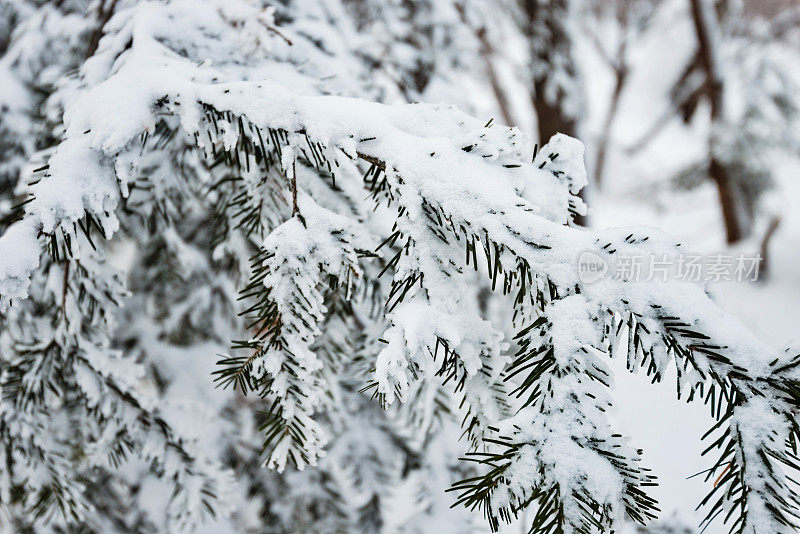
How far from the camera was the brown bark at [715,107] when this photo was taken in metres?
6.20

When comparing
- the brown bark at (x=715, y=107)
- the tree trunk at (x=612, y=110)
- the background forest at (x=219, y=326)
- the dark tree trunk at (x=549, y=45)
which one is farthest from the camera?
the tree trunk at (x=612, y=110)

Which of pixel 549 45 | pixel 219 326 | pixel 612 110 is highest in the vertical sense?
pixel 549 45

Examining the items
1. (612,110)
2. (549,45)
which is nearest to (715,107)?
(549,45)

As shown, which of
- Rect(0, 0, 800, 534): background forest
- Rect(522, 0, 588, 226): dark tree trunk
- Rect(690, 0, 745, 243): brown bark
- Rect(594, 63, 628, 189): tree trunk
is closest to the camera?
Rect(0, 0, 800, 534): background forest

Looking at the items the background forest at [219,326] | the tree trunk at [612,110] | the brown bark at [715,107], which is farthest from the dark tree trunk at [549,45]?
the tree trunk at [612,110]

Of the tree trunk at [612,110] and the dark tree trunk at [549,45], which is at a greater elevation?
the dark tree trunk at [549,45]

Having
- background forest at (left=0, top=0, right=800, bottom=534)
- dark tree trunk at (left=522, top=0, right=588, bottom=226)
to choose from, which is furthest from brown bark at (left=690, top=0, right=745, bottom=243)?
dark tree trunk at (left=522, top=0, right=588, bottom=226)

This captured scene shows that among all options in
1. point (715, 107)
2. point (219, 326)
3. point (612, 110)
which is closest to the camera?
point (219, 326)

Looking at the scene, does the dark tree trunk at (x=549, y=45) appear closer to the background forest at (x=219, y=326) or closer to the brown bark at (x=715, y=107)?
the background forest at (x=219, y=326)

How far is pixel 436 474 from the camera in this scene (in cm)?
221

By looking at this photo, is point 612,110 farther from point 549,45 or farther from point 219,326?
point 219,326

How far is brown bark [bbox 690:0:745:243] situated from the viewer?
6.20m

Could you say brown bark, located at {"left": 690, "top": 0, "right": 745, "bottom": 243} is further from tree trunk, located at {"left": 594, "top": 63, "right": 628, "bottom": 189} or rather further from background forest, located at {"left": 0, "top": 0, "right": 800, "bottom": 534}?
tree trunk, located at {"left": 594, "top": 63, "right": 628, "bottom": 189}

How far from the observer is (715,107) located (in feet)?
21.5
